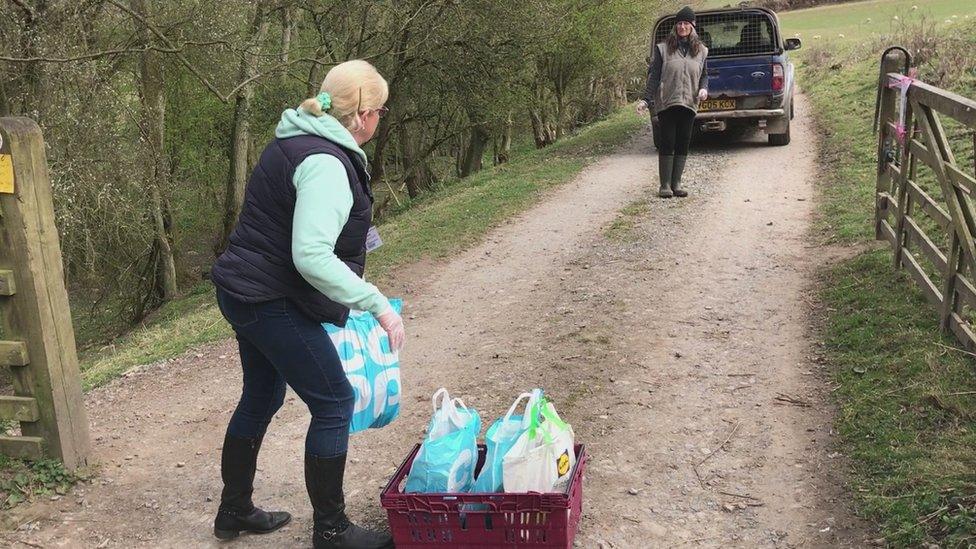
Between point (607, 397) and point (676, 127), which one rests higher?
point (676, 127)

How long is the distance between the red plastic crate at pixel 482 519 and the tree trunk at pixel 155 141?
40.9 ft

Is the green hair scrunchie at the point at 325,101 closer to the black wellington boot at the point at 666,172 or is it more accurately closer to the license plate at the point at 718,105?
the black wellington boot at the point at 666,172

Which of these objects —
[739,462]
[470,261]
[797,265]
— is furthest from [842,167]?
[739,462]

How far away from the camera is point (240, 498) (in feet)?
12.6

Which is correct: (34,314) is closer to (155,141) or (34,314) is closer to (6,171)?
(6,171)

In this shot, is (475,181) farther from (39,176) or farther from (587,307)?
(39,176)

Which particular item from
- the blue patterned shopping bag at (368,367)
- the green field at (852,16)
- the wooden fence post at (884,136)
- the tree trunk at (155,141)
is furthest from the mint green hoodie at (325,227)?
the green field at (852,16)

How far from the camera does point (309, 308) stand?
3.31 meters

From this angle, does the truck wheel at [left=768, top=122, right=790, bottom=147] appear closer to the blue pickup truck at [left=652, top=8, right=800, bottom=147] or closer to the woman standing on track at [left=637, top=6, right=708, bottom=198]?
the blue pickup truck at [left=652, top=8, right=800, bottom=147]

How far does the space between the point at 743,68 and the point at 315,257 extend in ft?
37.8

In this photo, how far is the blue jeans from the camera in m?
3.29

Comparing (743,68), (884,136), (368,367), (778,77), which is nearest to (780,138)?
(778,77)

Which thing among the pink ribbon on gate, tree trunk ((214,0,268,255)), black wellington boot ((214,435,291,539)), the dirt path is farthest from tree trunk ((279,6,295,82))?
black wellington boot ((214,435,291,539))

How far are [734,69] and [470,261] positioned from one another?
21.3ft
